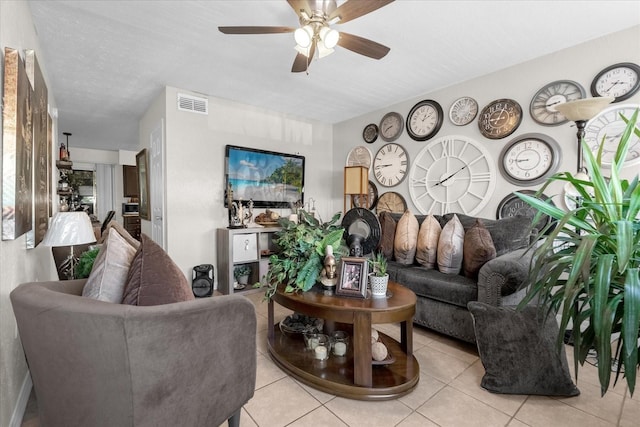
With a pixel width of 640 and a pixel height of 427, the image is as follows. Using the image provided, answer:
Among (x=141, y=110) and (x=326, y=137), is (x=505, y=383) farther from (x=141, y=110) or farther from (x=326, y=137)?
(x=141, y=110)

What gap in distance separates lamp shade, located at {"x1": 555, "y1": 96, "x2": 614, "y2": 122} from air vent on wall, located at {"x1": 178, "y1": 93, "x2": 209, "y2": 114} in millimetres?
3555

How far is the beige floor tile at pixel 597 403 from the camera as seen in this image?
1.44 meters

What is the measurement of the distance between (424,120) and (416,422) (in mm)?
3155

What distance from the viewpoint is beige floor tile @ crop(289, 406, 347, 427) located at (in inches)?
53.9

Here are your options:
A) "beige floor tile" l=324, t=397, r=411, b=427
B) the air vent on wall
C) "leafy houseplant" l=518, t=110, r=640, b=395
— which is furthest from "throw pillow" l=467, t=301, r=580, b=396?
the air vent on wall

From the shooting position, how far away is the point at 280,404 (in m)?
1.52

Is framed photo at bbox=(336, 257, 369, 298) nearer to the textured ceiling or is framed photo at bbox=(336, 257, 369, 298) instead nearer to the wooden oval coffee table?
the wooden oval coffee table

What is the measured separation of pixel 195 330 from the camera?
0.91 metres

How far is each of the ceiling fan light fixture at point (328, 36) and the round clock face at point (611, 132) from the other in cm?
218

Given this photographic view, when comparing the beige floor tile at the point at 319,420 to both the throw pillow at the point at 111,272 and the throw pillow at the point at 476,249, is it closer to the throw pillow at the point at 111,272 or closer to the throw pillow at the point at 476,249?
the throw pillow at the point at 111,272

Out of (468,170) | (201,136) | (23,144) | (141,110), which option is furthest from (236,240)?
(468,170)

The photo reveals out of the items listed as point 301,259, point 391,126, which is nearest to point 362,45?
point 301,259

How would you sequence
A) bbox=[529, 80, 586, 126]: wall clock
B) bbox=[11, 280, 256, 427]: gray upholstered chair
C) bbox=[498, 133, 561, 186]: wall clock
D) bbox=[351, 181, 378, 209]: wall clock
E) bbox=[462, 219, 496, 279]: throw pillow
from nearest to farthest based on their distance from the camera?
bbox=[11, 280, 256, 427]: gray upholstered chair → bbox=[462, 219, 496, 279]: throw pillow → bbox=[529, 80, 586, 126]: wall clock → bbox=[498, 133, 561, 186]: wall clock → bbox=[351, 181, 378, 209]: wall clock

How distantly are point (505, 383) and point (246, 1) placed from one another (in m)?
2.87
